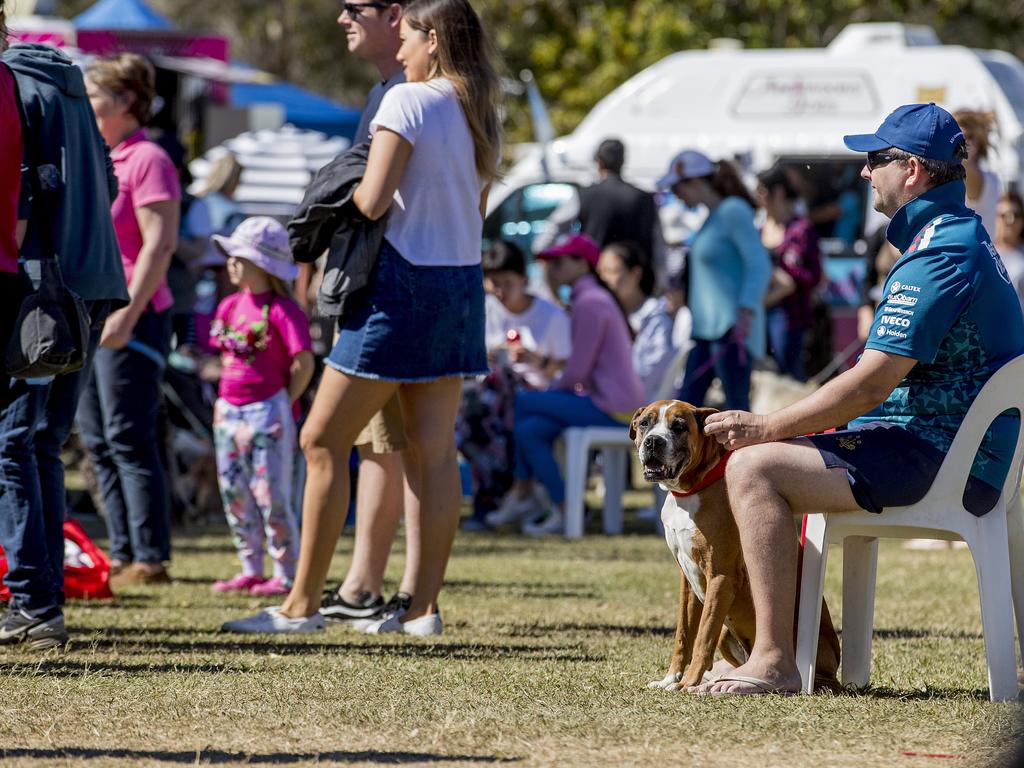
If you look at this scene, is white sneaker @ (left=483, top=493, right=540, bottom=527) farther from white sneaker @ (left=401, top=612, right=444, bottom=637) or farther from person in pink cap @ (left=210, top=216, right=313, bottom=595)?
white sneaker @ (left=401, top=612, right=444, bottom=637)

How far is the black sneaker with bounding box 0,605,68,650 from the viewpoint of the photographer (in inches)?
215

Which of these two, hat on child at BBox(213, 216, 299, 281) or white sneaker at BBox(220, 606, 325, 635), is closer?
white sneaker at BBox(220, 606, 325, 635)

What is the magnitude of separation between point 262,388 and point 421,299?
1.76 m

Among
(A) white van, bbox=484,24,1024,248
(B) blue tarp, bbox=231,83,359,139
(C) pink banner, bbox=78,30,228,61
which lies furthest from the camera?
(B) blue tarp, bbox=231,83,359,139

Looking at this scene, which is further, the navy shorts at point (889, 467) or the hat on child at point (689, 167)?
the hat on child at point (689, 167)

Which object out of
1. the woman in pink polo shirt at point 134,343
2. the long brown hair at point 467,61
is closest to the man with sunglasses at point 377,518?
the long brown hair at point 467,61

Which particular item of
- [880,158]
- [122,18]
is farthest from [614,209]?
[122,18]

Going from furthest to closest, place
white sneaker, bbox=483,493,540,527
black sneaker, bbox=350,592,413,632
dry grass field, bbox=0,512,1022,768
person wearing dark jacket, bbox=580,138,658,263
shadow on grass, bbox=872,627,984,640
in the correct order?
person wearing dark jacket, bbox=580,138,658,263
white sneaker, bbox=483,493,540,527
shadow on grass, bbox=872,627,984,640
black sneaker, bbox=350,592,413,632
dry grass field, bbox=0,512,1022,768

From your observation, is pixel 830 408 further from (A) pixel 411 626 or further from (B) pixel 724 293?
(B) pixel 724 293

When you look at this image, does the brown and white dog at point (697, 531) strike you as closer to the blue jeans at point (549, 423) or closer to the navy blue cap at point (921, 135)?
the navy blue cap at point (921, 135)

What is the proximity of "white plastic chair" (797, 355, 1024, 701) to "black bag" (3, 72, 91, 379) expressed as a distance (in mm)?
Result: 2145

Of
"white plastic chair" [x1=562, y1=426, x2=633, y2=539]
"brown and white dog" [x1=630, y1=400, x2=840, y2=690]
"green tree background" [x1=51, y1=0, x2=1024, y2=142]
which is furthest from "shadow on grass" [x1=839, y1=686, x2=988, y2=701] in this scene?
"green tree background" [x1=51, y1=0, x2=1024, y2=142]

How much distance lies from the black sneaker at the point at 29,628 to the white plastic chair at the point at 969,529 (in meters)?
Result: 2.29

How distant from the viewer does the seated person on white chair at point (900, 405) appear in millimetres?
4566
